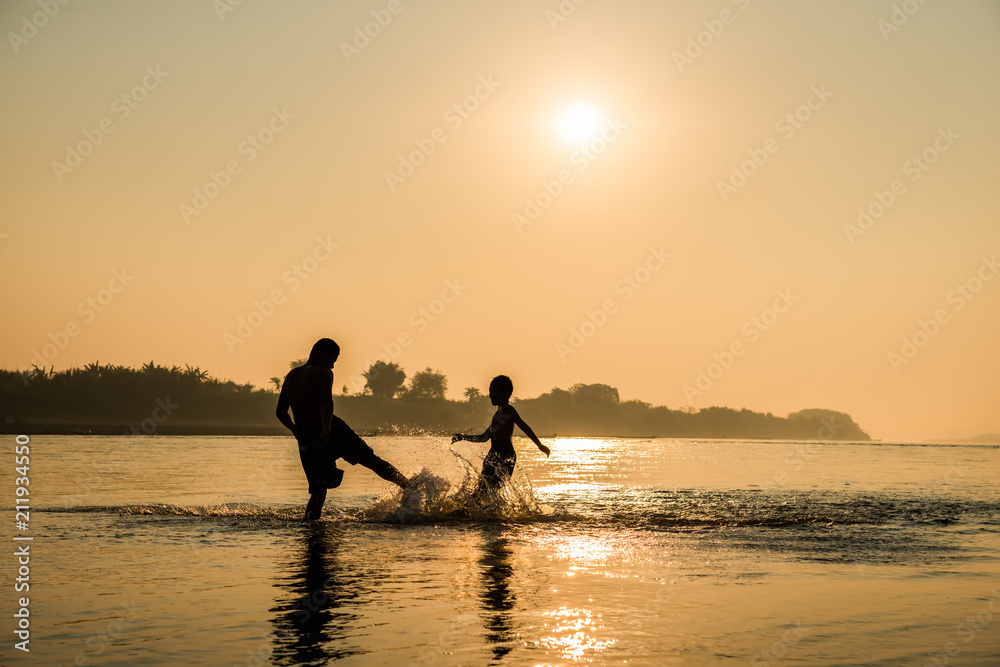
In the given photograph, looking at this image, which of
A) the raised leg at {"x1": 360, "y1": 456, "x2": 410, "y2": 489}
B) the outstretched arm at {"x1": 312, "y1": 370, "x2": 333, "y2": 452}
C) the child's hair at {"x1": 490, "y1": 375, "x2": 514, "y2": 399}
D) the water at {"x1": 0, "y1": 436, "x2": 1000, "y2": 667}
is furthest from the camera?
the child's hair at {"x1": 490, "y1": 375, "x2": 514, "y2": 399}

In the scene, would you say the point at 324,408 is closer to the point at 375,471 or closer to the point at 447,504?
the point at 375,471

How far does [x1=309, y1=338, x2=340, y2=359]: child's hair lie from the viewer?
36.8 ft

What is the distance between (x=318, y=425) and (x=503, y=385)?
2907 millimetres

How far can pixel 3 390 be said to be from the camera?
264 ft

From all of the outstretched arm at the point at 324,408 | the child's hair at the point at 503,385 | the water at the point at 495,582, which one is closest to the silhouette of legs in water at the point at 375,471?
the water at the point at 495,582

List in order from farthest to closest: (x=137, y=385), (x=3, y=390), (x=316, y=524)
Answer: (x=137, y=385), (x=3, y=390), (x=316, y=524)

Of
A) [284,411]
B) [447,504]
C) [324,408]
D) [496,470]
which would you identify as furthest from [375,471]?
[496,470]

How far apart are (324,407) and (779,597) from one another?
6272 mm

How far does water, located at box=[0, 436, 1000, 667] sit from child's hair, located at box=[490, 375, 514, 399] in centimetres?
153

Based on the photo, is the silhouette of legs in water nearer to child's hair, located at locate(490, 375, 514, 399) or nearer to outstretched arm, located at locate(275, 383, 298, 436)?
outstretched arm, located at locate(275, 383, 298, 436)

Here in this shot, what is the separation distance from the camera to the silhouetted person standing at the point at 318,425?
10992 mm

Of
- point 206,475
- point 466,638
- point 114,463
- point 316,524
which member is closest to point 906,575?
point 466,638

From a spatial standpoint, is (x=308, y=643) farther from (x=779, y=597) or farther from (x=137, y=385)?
(x=137, y=385)

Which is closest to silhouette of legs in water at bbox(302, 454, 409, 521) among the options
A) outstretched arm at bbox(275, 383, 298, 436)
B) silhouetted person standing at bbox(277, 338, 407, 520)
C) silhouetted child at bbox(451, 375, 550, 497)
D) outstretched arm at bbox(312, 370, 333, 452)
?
silhouetted person standing at bbox(277, 338, 407, 520)
